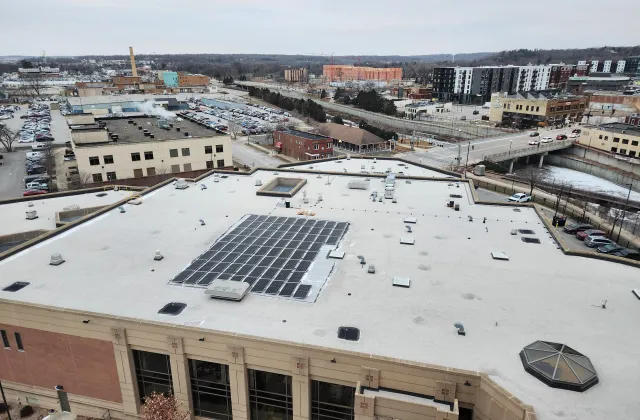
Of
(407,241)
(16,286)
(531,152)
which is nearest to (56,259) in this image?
(16,286)

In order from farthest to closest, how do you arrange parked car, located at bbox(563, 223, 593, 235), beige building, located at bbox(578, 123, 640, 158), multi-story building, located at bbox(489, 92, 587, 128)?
1. multi-story building, located at bbox(489, 92, 587, 128)
2. beige building, located at bbox(578, 123, 640, 158)
3. parked car, located at bbox(563, 223, 593, 235)

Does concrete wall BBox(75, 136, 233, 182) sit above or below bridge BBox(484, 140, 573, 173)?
above

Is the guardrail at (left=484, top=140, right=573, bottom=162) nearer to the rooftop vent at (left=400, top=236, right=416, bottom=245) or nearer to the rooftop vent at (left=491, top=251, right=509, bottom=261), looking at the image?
the rooftop vent at (left=400, top=236, right=416, bottom=245)

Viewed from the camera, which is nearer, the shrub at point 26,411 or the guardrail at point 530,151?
the shrub at point 26,411

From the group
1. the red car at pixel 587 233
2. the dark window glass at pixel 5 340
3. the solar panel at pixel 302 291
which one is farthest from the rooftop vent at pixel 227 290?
the red car at pixel 587 233

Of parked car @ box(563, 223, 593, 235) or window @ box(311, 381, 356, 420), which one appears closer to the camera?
window @ box(311, 381, 356, 420)

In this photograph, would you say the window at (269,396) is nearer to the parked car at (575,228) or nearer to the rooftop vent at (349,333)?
the rooftop vent at (349,333)

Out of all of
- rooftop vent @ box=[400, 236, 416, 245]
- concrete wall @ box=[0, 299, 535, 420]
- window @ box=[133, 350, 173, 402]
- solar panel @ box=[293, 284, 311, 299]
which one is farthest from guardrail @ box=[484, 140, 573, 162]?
window @ box=[133, 350, 173, 402]

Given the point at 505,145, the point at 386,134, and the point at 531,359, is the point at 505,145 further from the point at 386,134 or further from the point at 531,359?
the point at 531,359
